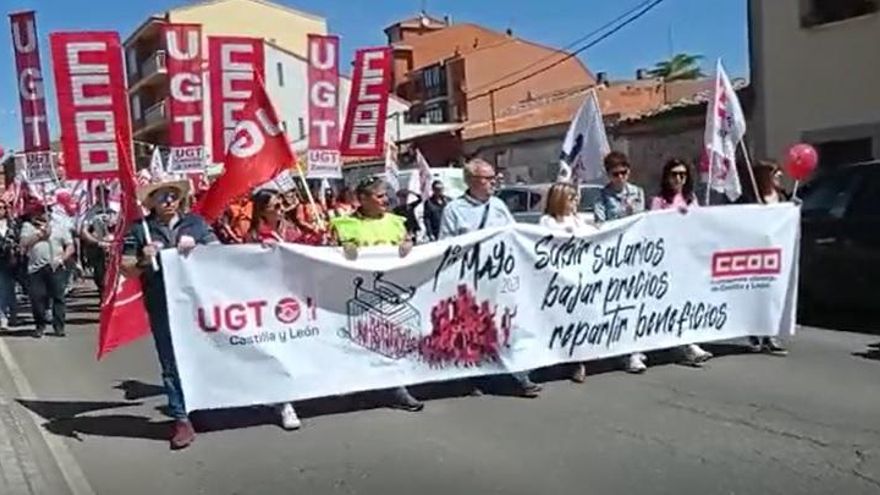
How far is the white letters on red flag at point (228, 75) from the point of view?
46.5ft

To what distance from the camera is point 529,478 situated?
6.37 m

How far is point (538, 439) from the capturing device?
23.8ft

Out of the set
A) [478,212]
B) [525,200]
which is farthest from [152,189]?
[525,200]

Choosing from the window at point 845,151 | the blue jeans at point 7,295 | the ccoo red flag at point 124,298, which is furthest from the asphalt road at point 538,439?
the window at point 845,151

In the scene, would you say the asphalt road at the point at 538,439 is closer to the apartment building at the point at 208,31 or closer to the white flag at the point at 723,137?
the white flag at the point at 723,137

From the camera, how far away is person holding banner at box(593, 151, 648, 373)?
30.9 ft

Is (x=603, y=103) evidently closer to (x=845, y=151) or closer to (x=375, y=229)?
(x=845, y=151)

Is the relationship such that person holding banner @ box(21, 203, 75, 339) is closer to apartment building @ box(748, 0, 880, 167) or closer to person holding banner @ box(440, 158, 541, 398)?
person holding banner @ box(440, 158, 541, 398)

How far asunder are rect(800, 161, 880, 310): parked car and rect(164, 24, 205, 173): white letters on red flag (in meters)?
7.11

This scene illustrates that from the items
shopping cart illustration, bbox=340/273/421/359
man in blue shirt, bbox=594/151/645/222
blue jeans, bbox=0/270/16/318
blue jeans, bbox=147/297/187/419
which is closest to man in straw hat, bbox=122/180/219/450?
blue jeans, bbox=147/297/187/419

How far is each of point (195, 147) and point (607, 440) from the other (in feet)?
29.4

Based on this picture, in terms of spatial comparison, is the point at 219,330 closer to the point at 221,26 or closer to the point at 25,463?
the point at 25,463

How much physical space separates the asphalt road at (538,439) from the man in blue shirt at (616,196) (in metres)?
1.21

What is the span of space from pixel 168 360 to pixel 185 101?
7446 millimetres
